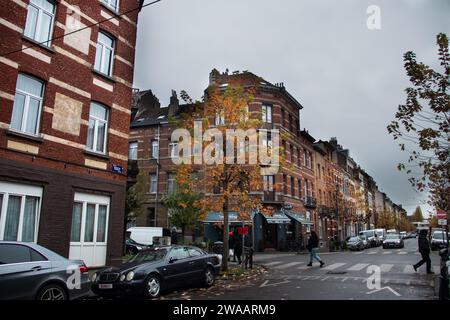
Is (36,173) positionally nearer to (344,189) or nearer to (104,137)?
(104,137)

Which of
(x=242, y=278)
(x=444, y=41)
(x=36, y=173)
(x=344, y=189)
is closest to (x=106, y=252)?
(x=36, y=173)

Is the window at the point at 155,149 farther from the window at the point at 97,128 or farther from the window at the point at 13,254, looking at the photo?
the window at the point at 13,254

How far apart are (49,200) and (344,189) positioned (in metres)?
49.7

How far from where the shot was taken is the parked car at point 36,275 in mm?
6559

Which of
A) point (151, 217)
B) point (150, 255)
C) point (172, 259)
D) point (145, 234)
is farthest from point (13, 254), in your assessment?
point (151, 217)

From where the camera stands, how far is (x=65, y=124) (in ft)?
44.1

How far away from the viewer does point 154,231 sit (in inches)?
1144

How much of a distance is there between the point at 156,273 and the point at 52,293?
3158 mm

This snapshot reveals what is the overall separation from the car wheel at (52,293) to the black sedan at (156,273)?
201 centimetres

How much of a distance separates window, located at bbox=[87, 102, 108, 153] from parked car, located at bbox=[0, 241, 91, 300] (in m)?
7.70

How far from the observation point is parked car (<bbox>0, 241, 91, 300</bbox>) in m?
6.56

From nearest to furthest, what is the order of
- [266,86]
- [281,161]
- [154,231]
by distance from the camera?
[281,161] → [154,231] → [266,86]

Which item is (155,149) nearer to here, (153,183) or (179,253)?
(153,183)

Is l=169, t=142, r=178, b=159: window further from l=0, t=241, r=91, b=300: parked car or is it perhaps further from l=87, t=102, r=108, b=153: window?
l=0, t=241, r=91, b=300: parked car
